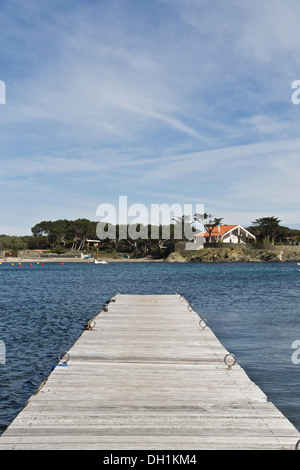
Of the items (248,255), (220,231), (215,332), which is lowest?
(215,332)

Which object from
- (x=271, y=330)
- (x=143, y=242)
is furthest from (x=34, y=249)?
(x=271, y=330)

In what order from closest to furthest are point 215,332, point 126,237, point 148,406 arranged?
point 148,406, point 215,332, point 126,237

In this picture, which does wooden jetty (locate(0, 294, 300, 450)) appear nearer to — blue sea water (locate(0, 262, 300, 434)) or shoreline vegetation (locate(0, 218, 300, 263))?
blue sea water (locate(0, 262, 300, 434))

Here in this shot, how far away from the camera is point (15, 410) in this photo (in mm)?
10297

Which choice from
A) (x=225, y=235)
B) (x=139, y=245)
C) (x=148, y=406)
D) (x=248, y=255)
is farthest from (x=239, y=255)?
(x=148, y=406)

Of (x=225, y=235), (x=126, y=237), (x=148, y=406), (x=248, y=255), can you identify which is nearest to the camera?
(x=148, y=406)

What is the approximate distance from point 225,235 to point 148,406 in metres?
131

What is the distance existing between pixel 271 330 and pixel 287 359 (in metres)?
5.84

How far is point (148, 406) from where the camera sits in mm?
7918

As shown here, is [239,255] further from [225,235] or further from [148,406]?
[148,406]

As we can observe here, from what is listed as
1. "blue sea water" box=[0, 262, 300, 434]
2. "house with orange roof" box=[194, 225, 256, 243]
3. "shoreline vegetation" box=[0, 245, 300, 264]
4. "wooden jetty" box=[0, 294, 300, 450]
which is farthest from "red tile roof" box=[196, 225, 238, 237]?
"wooden jetty" box=[0, 294, 300, 450]

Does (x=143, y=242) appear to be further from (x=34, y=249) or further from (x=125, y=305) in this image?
(x=125, y=305)

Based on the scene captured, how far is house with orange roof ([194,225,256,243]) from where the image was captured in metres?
135

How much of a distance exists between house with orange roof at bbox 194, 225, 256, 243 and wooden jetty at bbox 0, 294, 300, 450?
123 metres
